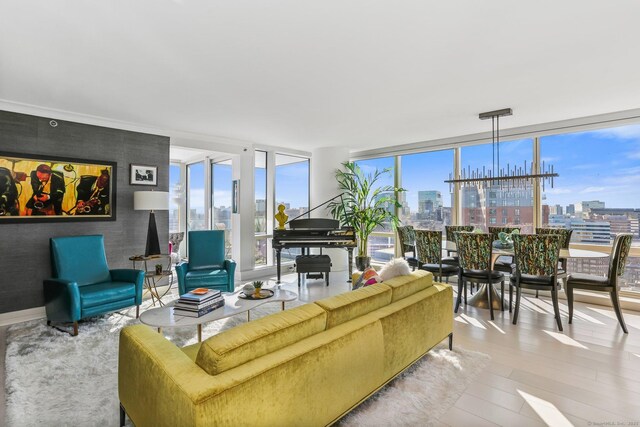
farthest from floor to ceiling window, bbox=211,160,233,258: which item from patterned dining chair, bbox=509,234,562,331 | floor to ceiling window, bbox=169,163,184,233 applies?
patterned dining chair, bbox=509,234,562,331

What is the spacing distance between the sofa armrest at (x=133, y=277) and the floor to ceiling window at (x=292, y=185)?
3294mm

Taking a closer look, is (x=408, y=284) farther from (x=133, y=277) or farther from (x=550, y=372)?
(x=133, y=277)

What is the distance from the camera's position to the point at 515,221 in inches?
218

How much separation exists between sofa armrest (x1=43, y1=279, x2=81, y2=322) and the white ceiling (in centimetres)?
207

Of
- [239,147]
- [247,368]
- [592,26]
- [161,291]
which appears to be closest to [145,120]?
[239,147]

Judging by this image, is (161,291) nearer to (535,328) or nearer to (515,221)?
(535,328)

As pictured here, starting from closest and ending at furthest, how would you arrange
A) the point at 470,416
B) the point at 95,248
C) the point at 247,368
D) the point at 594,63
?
1. the point at 247,368
2. the point at 470,416
3. the point at 594,63
4. the point at 95,248

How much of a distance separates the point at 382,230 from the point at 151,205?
15.1 ft

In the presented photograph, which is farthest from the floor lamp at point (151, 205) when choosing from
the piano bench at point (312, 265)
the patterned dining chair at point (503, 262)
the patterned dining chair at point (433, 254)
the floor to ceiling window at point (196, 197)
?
the patterned dining chair at point (503, 262)

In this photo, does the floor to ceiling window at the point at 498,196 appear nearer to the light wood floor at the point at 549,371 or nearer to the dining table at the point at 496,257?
the dining table at the point at 496,257

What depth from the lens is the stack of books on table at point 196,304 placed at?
9.45 ft

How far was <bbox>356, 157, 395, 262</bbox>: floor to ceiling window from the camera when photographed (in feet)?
23.1

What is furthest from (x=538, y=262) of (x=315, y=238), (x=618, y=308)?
(x=315, y=238)

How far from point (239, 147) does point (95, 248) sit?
2.94 metres
